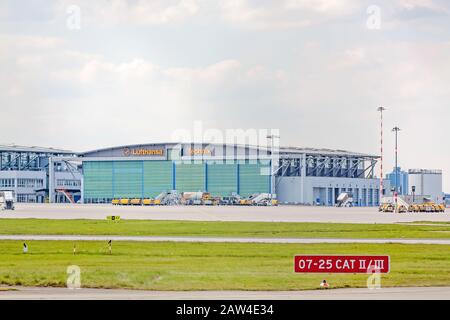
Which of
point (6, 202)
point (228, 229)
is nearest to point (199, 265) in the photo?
point (228, 229)

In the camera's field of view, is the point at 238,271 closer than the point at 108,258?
Yes

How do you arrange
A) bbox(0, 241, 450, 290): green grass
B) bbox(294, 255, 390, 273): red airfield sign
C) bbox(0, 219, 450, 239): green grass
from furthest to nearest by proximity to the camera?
→ 1. bbox(0, 219, 450, 239): green grass
2. bbox(294, 255, 390, 273): red airfield sign
3. bbox(0, 241, 450, 290): green grass

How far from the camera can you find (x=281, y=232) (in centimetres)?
8525

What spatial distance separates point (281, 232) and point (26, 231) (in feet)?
75.8

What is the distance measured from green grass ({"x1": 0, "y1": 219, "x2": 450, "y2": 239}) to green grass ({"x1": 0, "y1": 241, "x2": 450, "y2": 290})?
14434mm

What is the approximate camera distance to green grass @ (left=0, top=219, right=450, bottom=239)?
82.9 meters

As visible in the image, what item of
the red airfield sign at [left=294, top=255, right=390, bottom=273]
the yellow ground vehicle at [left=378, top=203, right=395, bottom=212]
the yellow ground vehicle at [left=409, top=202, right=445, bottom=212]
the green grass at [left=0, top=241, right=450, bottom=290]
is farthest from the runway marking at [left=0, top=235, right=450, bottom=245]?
the yellow ground vehicle at [left=409, top=202, right=445, bottom=212]

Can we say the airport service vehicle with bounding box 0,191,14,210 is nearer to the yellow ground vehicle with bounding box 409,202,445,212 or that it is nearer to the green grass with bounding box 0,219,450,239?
the green grass with bounding box 0,219,450,239

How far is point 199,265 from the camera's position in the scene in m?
51.8

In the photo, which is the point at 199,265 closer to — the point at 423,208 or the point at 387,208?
the point at 387,208

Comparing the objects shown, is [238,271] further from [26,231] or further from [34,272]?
[26,231]

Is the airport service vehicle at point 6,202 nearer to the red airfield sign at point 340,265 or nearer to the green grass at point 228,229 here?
the green grass at point 228,229
